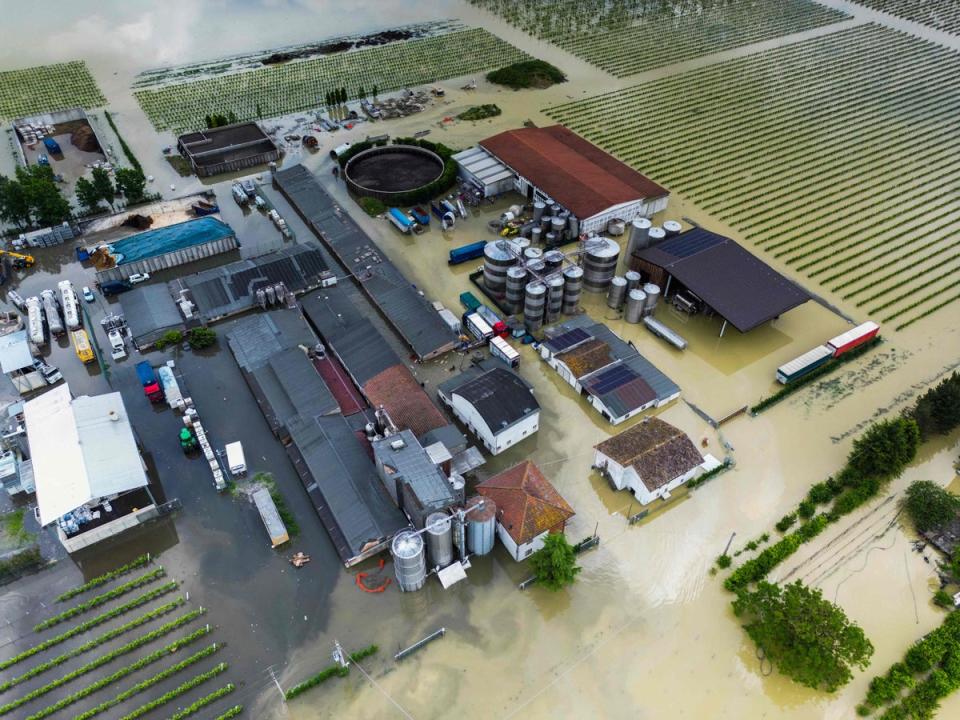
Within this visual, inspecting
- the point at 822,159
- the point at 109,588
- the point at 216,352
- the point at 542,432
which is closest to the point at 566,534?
the point at 542,432

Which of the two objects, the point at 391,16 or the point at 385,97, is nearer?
the point at 385,97

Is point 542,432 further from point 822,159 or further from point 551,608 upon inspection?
point 822,159

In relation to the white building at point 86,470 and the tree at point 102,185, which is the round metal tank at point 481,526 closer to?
the white building at point 86,470

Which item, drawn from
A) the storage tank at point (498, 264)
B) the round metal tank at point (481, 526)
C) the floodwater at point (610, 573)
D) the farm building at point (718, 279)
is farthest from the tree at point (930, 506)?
the storage tank at point (498, 264)

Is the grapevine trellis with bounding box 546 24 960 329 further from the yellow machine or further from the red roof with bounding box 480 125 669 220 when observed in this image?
the yellow machine

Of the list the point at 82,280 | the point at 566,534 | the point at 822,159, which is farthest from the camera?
the point at 822,159
